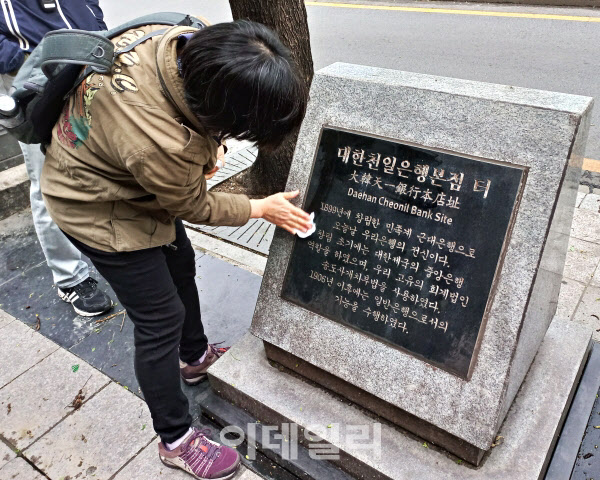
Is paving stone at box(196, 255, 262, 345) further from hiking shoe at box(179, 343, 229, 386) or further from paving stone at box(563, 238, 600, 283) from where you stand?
paving stone at box(563, 238, 600, 283)

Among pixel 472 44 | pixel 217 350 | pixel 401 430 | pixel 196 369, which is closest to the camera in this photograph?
pixel 401 430

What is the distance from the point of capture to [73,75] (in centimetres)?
154

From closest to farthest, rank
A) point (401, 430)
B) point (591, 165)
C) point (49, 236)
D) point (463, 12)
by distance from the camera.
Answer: point (401, 430)
point (49, 236)
point (591, 165)
point (463, 12)

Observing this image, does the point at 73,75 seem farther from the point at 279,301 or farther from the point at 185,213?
the point at 279,301

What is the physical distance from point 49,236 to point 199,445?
4.95 ft

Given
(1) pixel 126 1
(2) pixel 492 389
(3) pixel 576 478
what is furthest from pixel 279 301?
(1) pixel 126 1

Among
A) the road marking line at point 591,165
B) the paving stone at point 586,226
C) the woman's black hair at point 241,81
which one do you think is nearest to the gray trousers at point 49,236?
the woman's black hair at point 241,81

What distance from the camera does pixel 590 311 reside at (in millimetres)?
2758

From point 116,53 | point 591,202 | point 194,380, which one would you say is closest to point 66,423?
point 194,380

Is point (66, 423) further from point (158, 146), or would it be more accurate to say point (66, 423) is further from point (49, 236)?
point (158, 146)

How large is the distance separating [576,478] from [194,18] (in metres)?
2.20

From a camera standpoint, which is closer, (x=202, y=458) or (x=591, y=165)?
(x=202, y=458)

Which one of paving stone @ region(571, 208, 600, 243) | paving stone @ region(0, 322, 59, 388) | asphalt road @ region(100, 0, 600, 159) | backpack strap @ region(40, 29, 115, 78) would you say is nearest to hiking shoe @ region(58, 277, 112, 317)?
paving stone @ region(0, 322, 59, 388)

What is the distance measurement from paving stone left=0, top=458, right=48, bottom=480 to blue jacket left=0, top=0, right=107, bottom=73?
1909 mm
